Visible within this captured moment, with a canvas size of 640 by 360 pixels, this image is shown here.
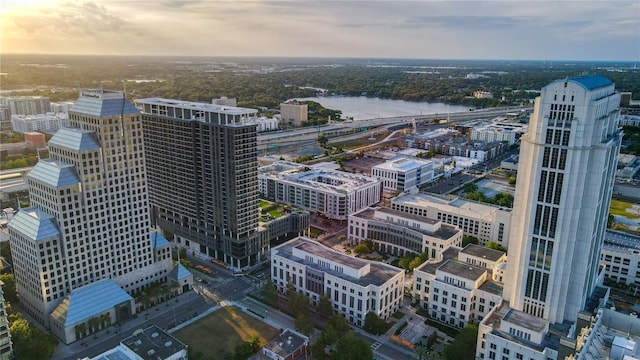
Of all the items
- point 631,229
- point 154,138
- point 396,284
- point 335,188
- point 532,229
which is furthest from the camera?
point 335,188

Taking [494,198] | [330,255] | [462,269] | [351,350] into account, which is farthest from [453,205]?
[351,350]

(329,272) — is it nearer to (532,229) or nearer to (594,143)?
(532,229)

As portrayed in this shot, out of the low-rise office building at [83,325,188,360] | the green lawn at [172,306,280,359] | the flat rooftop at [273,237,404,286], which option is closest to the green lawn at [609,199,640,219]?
the flat rooftop at [273,237,404,286]

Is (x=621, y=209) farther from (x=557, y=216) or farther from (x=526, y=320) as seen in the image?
(x=526, y=320)

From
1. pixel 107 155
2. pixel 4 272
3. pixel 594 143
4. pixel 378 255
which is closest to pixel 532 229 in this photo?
pixel 594 143

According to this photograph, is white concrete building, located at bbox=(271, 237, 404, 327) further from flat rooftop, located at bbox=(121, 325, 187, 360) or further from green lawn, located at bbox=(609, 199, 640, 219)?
green lawn, located at bbox=(609, 199, 640, 219)
